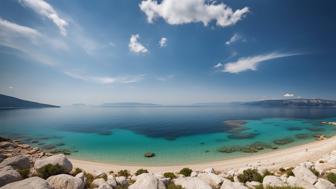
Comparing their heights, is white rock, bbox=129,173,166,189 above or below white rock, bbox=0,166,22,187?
below

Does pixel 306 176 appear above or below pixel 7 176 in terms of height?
below

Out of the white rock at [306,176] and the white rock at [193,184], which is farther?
the white rock at [306,176]

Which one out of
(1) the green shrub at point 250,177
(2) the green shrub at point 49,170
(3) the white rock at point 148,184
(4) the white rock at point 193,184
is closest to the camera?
(3) the white rock at point 148,184

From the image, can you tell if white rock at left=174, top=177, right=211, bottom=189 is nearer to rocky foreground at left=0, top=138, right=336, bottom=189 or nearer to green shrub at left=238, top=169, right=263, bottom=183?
rocky foreground at left=0, top=138, right=336, bottom=189

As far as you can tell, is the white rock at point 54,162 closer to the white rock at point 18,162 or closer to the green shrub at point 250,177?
the white rock at point 18,162

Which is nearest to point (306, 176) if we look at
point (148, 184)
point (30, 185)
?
point (148, 184)

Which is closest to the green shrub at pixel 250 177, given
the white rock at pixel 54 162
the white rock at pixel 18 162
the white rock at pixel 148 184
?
the white rock at pixel 148 184

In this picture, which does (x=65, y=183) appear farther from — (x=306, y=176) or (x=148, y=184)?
(x=306, y=176)

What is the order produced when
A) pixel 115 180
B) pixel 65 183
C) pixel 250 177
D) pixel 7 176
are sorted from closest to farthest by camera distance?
pixel 65 183
pixel 7 176
pixel 115 180
pixel 250 177

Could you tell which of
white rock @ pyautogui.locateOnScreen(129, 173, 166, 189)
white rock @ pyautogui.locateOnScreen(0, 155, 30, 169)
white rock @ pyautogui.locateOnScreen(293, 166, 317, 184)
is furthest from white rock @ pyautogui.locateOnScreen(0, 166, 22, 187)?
white rock @ pyautogui.locateOnScreen(293, 166, 317, 184)

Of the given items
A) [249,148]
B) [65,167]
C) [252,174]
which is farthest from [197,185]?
[249,148]
